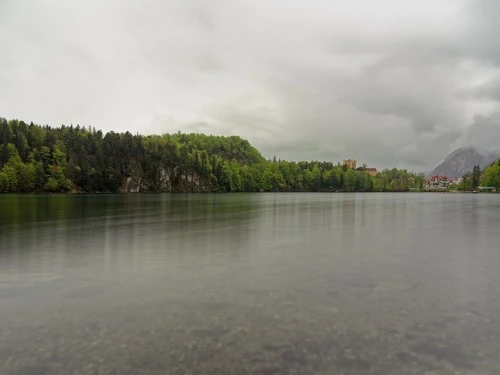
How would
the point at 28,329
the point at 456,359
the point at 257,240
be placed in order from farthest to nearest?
the point at 257,240 < the point at 28,329 < the point at 456,359

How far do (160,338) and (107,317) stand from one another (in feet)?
10.6

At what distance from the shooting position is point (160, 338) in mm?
11766

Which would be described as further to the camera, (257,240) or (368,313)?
(257,240)

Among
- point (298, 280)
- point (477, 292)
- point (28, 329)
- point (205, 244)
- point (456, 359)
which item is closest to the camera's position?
point (456, 359)

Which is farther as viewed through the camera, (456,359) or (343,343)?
(343,343)

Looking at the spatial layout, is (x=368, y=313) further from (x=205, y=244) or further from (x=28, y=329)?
(x=205, y=244)

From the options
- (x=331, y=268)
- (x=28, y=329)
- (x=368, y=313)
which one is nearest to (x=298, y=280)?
(x=331, y=268)

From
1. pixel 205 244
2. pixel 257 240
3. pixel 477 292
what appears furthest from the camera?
pixel 257 240

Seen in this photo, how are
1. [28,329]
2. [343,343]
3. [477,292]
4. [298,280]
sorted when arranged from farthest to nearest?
[298,280]
[477,292]
[28,329]
[343,343]

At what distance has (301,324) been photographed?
12.9 metres

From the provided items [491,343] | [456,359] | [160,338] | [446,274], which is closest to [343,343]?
[456,359]

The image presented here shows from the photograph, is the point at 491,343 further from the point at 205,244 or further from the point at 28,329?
the point at 205,244

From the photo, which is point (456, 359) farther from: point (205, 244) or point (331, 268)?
point (205, 244)

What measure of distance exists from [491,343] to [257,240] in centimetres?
2348
